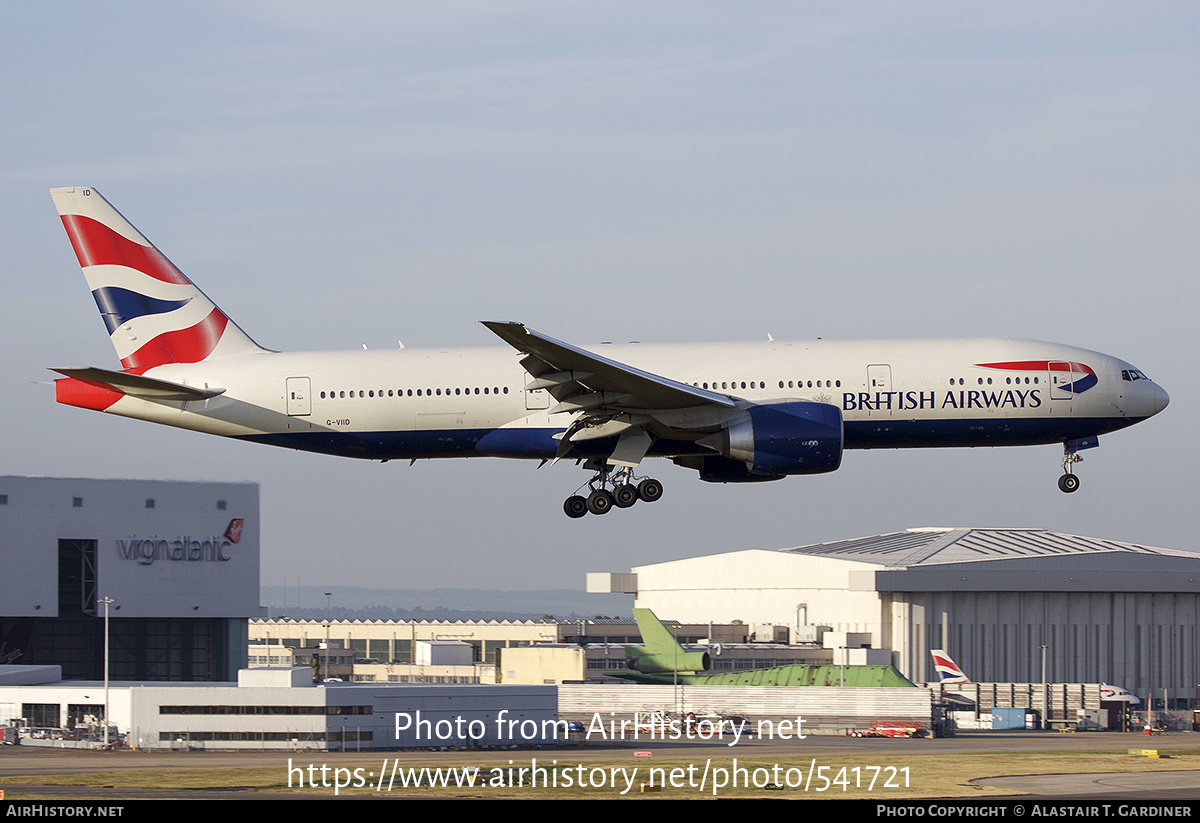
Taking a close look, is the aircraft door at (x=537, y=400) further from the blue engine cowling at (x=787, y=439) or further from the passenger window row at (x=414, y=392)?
the blue engine cowling at (x=787, y=439)

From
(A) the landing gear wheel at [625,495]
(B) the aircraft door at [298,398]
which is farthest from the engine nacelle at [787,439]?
(B) the aircraft door at [298,398]

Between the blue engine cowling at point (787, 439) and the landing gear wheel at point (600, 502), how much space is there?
16.9 ft

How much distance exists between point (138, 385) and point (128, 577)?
73714mm

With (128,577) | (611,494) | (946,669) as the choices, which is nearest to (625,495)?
(611,494)

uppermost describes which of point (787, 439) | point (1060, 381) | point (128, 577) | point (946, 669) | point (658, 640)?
point (1060, 381)

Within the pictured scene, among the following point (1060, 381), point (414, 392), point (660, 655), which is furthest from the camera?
point (660, 655)

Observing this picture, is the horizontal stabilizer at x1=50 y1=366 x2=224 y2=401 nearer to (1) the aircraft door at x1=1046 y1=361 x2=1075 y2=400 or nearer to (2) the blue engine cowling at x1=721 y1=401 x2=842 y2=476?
(2) the blue engine cowling at x1=721 y1=401 x2=842 y2=476

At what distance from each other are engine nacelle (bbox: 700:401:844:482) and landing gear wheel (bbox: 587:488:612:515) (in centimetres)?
511

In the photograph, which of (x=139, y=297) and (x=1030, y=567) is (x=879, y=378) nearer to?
(x=139, y=297)

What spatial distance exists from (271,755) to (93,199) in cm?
2923

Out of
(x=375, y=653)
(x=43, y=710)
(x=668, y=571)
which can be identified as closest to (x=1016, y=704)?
(x=668, y=571)

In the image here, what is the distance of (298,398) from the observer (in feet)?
157

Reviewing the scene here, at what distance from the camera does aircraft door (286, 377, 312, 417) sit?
4778 cm

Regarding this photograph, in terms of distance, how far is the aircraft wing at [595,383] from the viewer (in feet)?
142
